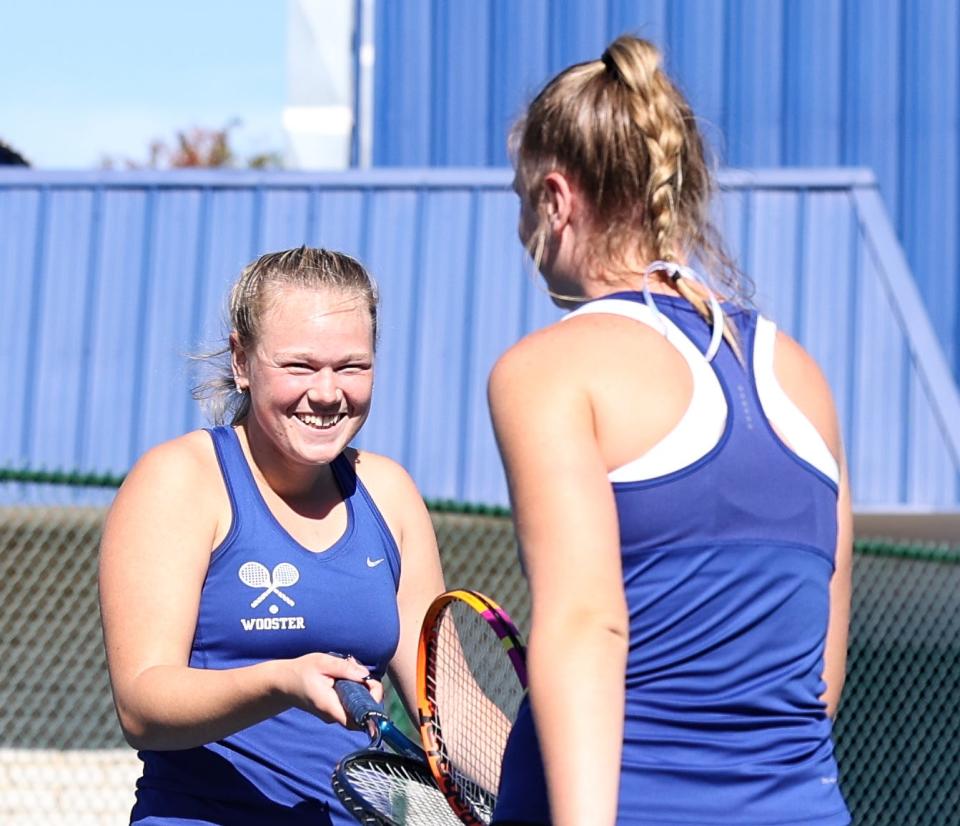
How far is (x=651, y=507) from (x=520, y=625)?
302 inches

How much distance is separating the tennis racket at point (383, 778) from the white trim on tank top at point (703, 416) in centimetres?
66

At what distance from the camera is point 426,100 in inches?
422

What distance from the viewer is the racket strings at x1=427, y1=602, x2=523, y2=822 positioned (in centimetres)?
241

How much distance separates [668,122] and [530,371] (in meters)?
0.39

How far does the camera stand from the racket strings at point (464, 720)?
7.91 ft

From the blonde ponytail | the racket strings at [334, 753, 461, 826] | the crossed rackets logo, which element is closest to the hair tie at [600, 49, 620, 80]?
the blonde ponytail

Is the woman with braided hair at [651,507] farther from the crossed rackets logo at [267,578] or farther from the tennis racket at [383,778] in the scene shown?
the crossed rackets logo at [267,578]

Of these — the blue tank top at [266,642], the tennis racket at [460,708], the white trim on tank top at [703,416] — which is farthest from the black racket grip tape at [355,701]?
the white trim on tank top at [703,416]

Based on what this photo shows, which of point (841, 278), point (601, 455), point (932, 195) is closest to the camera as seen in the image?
point (601, 455)

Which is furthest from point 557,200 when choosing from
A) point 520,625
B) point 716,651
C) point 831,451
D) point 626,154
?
point 520,625

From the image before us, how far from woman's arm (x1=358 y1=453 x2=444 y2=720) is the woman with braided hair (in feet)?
3.02

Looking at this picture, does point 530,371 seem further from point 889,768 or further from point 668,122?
point 889,768

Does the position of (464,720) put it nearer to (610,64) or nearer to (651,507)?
(651,507)

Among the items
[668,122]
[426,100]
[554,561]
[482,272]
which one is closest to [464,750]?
[554,561]
